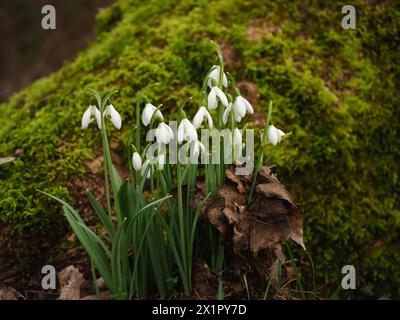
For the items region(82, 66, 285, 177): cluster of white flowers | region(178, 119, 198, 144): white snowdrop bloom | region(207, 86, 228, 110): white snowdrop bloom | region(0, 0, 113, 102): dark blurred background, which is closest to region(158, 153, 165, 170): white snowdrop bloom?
region(82, 66, 285, 177): cluster of white flowers

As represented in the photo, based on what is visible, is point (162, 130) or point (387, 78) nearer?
point (162, 130)

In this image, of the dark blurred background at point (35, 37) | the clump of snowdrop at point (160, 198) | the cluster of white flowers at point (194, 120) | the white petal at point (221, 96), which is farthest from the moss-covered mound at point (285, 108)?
the dark blurred background at point (35, 37)

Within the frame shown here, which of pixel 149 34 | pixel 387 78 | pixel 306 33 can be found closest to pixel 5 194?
pixel 149 34

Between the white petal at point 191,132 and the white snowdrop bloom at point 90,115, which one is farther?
the white snowdrop bloom at point 90,115

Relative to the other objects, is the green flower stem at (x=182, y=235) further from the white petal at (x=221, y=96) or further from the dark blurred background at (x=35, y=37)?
the dark blurred background at (x=35, y=37)

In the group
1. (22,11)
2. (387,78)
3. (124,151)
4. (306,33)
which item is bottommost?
(124,151)

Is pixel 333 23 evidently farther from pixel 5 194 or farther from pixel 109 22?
pixel 5 194

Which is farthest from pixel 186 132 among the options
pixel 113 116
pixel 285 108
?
pixel 285 108

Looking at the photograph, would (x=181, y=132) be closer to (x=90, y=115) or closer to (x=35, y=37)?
(x=90, y=115)
